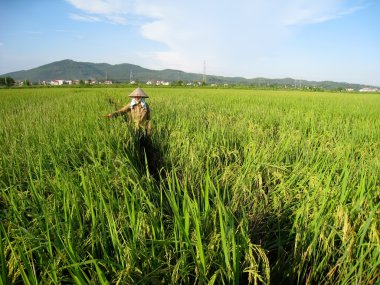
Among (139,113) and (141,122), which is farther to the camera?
(139,113)

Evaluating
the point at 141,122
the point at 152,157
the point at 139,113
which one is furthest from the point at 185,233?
the point at 139,113

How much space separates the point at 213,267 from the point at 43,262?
0.71 m

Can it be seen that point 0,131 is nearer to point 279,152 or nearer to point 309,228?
Result: point 279,152

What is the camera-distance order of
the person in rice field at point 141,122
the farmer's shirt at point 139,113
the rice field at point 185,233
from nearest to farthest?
1. the rice field at point 185,233
2. the person in rice field at point 141,122
3. the farmer's shirt at point 139,113

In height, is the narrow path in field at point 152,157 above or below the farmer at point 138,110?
below

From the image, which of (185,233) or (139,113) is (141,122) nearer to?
(139,113)

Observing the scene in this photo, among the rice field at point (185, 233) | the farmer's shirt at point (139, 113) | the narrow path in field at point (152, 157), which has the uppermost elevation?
the farmer's shirt at point (139, 113)

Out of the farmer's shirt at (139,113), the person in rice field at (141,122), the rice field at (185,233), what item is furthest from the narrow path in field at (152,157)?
the rice field at (185,233)

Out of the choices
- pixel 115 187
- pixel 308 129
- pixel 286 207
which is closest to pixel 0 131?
pixel 115 187

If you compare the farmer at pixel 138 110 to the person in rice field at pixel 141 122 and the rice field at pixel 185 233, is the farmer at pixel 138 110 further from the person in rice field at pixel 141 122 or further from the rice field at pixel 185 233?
the rice field at pixel 185 233

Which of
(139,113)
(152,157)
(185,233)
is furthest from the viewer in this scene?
(139,113)

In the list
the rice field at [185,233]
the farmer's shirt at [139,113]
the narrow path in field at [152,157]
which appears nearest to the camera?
the rice field at [185,233]

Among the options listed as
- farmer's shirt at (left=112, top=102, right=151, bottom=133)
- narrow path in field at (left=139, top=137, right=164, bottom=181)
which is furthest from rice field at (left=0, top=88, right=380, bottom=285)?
farmer's shirt at (left=112, top=102, right=151, bottom=133)

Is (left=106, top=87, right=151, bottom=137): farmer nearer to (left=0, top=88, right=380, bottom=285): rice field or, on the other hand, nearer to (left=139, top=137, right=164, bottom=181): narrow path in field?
(left=139, top=137, right=164, bottom=181): narrow path in field
